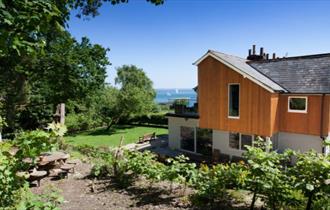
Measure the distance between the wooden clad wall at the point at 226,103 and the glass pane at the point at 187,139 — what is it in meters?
2.15

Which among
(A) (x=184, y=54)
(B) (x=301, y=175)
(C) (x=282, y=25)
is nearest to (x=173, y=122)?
(A) (x=184, y=54)

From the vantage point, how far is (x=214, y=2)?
1287 centimetres

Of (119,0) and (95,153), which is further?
(95,153)

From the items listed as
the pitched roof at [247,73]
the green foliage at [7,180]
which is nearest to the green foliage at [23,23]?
the green foliage at [7,180]

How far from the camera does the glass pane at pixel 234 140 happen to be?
18.1 meters

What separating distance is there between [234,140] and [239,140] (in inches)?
14.6

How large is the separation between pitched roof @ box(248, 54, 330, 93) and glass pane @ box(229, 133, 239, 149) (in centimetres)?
444

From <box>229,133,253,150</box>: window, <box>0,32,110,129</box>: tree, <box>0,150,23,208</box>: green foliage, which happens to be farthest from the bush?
<box>0,150,23,208</box>: green foliage

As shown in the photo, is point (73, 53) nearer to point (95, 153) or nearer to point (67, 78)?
point (67, 78)

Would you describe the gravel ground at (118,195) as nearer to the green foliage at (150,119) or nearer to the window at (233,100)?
the window at (233,100)

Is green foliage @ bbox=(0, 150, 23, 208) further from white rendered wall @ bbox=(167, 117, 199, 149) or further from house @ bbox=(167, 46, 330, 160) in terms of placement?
white rendered wall @ bbox=(167, 117, 199, 149)

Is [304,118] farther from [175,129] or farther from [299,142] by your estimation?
[175,129]

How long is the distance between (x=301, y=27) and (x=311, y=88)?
11.6 feet

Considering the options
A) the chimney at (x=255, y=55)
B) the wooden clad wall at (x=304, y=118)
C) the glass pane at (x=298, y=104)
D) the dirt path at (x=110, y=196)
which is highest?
the chimney at (x=255, y=55)
